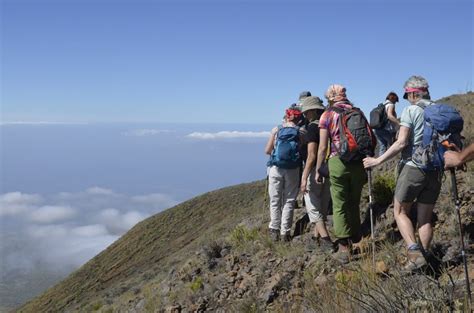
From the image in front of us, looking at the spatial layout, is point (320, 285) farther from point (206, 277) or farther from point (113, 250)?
point (113, 250)

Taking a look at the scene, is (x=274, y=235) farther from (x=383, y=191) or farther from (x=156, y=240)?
(x=156, y=240)

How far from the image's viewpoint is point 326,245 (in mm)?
6227

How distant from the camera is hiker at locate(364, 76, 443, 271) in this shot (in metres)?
4.61

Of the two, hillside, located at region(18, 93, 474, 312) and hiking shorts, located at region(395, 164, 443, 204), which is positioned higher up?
hiking shorts, located at region(395, 164, 443, 204)

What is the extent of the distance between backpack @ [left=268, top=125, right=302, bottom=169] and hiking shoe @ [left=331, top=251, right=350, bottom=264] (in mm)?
1613

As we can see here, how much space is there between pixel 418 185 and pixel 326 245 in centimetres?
197

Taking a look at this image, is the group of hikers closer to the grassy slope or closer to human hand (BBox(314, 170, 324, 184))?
human hand (BBox(314, 170, 324, 184))

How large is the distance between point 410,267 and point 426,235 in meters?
0.47

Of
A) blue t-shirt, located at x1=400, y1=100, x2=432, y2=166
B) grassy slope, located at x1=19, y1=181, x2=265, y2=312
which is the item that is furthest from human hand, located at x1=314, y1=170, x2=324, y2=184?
grassy slope, located at x1=19, y1=181, x2=265, y2=312

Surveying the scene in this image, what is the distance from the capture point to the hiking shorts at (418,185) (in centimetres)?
462

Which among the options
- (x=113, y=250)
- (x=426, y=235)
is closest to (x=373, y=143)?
(x=426, y=235)

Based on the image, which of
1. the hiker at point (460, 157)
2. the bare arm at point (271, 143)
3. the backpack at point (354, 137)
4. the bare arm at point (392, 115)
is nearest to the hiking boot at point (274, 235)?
the bare arm at point (271, 143)

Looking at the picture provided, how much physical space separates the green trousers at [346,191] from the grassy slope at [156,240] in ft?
38.9

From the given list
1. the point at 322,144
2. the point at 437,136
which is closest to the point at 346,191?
the point at 322,144
